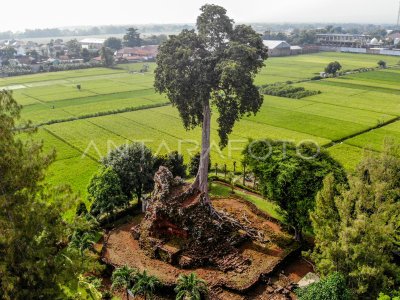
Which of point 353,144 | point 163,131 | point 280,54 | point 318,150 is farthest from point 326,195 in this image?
point 280,54

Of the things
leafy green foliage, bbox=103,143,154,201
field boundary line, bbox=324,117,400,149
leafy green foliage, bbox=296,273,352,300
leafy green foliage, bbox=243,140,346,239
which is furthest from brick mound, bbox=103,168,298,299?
field boundary line, bbox=324,117,400,149

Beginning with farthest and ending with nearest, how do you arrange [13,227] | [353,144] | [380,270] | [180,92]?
1. [353,144]
2. [180,92]
3. [380,270]
4. [13,227]

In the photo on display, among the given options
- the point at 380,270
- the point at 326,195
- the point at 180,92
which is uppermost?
the point at 180,92

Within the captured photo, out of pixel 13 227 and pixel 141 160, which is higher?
pixel 13 227

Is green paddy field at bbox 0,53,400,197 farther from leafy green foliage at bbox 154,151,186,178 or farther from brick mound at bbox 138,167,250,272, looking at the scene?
leafy green foliage at bbox 154,151,186,178

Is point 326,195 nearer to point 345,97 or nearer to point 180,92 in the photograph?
point 180,92

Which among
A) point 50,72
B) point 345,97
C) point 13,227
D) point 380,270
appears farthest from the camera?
point 50,72

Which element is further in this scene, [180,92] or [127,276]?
[180,92]
